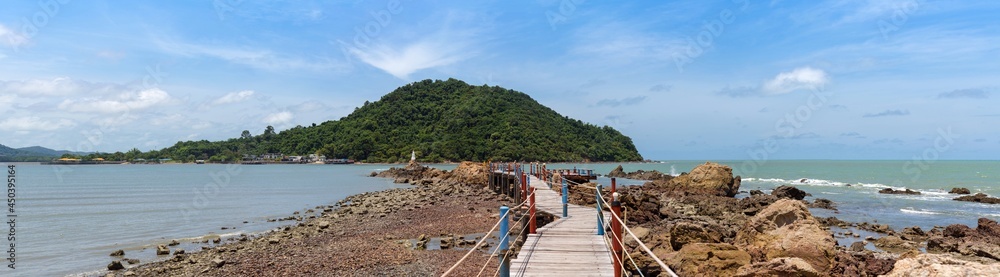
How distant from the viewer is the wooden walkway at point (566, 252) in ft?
29.7

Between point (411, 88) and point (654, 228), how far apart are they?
14282 centimetres

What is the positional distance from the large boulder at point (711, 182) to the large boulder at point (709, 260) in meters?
26.4

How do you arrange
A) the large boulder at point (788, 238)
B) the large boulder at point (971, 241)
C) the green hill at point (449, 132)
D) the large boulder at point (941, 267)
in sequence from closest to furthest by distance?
the large boulder at point (941, 267) → the large boulder at point (788, 238) → the large boulder at point (971, 241) → the green hill at point (449, 132)

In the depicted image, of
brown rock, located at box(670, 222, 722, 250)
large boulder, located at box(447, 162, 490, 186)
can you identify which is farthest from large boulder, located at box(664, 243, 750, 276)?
large boulder, located at box(447, 162, 490, 186)

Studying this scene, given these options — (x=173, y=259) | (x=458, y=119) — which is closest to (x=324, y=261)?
(x=173, y=259)

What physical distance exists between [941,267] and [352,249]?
1339 centimetres

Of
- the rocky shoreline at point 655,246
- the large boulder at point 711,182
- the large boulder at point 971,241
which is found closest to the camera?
the rocky shoreline at point 655,246

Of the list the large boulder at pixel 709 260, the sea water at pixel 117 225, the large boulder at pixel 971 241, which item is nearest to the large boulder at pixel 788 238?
the large boulder at pixel 709 260

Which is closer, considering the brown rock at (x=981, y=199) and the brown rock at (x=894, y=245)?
the brown rock at (x=894, y=245)

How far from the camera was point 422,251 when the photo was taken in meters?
15.6

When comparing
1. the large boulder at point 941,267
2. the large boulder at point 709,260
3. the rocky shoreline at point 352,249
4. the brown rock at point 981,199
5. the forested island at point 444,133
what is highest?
the forested island at point 444,133

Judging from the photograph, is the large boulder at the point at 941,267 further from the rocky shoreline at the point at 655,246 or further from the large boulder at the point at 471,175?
the large boulder at the point at 471,175

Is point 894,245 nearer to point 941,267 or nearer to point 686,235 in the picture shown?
point 686,235

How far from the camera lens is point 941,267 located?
7.26 m
